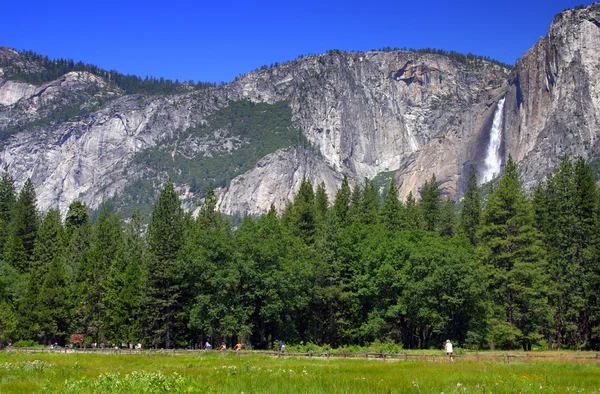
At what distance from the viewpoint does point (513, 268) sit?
6162 centimetres

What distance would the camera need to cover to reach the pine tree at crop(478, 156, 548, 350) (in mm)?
61188

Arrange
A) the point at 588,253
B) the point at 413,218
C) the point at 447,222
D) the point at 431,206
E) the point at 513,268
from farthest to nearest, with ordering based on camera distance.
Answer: the point at 431,206
the point at 447,222
the point at 413,218
the point at 588,253
the point at 513,268

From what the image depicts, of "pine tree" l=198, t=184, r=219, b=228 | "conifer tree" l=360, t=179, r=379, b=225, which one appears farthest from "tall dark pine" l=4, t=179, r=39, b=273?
"conifer tree" l=360, t=179, r=379, b=225

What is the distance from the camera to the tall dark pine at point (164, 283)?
230ft

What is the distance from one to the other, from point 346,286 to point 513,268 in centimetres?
1804

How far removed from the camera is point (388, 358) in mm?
43906

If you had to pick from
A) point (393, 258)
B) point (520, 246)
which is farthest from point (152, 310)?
point (520, 246)

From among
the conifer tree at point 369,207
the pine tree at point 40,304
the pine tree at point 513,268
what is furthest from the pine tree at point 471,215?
the pine tree at point 40,304

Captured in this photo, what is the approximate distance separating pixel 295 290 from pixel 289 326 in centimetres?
437

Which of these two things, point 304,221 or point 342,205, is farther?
point 342,205

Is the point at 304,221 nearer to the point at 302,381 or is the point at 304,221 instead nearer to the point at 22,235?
the point at 22,235

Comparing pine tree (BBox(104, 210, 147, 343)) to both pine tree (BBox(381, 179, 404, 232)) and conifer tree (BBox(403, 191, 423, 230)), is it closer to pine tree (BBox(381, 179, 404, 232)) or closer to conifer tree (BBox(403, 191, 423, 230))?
pine tree (BBox(381, 179, 404, 232))

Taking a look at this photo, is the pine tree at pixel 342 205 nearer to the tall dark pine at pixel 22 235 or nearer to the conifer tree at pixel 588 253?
the conifer tree at pixel 588 253

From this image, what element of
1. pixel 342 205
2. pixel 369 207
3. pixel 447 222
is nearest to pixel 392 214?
pixel 369 207
